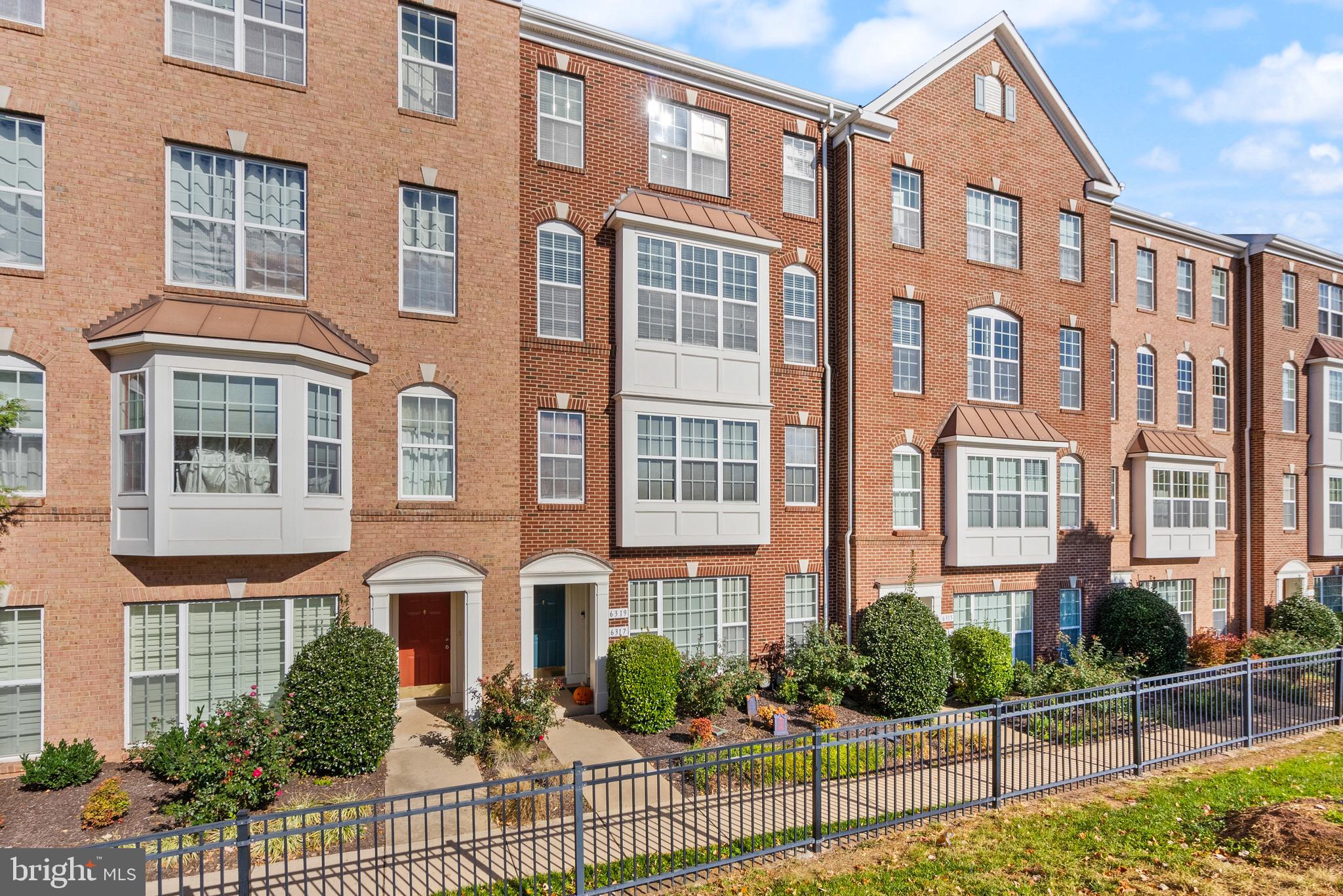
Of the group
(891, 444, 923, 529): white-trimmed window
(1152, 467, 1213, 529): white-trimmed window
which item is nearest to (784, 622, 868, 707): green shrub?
(891, 444, 923, 529): white-trimmed window

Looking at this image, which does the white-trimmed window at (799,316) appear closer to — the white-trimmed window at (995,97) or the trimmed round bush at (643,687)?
the white-trimmed window at (995,97)

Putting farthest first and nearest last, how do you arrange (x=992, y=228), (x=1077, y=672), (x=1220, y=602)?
1. (x=1220, y=602)
2. (x=992, y=228)
3. (x=1077, y=672)

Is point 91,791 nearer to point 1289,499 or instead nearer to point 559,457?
point 559,457

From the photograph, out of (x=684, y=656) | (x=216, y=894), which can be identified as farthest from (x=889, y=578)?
(x=216, y=894)

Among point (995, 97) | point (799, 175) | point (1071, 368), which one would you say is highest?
point (995, 97)

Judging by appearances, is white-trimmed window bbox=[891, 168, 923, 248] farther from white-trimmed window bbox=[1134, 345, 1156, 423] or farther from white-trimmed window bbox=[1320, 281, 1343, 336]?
white-trimmed window bbox=[1320, 281, 1343, 336]

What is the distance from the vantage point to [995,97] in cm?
1897

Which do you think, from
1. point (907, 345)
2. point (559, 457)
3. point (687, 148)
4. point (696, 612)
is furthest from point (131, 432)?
point (907, 345)

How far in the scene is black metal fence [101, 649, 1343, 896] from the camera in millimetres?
7973

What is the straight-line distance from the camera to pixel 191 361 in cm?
1115

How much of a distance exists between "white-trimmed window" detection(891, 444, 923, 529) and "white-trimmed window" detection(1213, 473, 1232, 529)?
1264cm

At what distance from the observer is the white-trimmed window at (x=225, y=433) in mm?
11156

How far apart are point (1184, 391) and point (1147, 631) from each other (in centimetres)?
931

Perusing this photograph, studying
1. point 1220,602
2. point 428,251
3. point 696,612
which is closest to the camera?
point 428,251
